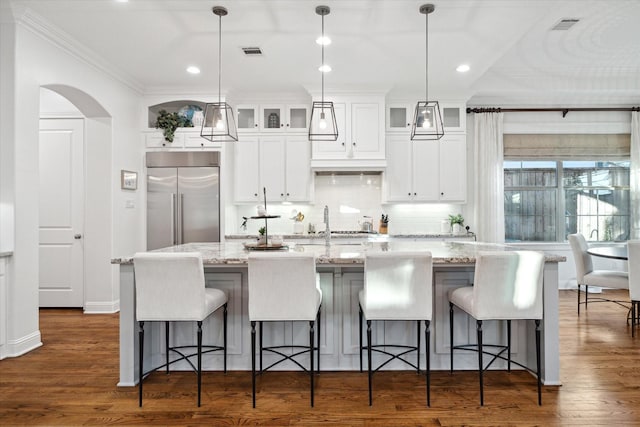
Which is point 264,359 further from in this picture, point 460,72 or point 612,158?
point 612,158

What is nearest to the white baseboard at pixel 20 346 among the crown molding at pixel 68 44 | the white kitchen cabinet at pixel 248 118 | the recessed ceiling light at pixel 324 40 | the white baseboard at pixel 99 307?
the white baseboard at pixel 99 307

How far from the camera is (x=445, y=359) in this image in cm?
285

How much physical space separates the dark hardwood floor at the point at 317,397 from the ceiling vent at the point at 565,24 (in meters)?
3.11

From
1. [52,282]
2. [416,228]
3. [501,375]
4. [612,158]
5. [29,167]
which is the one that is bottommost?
[501,375]

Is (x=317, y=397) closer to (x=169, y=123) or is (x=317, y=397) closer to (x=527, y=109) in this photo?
(x=169, y=123)

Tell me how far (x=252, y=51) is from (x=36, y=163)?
7.68ft

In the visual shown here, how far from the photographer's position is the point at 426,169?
5.40m

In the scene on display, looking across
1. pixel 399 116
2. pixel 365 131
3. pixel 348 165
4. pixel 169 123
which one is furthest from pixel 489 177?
pixel 169 123

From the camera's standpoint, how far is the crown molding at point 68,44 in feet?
10.9

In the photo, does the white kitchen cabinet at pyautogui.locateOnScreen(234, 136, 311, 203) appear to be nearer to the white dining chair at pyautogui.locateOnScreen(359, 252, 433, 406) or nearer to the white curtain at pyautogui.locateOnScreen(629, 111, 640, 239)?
the white dining chair at pyautogui.locateOnScreen(359, 252, 433, 406)

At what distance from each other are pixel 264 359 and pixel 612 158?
616 cm

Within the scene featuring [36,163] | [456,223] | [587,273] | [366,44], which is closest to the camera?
[36,163]

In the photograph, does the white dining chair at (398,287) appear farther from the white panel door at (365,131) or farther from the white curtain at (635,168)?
the white curtain at (635,168)


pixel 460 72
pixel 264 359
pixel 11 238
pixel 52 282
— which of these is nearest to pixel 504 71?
pixel 460 72
